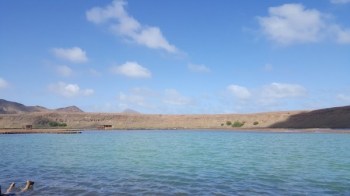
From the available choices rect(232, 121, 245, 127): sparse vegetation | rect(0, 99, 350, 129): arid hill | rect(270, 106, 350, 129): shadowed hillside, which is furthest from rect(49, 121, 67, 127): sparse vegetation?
rect(270, 106, 350, 129): shadowed hillside

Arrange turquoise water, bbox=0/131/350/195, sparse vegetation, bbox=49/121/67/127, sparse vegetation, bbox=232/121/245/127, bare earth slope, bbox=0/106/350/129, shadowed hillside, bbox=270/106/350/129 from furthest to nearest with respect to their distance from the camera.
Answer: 1. sparse vegetation, bbox=49/121/67/127
2. sparse vegetation, bbox=232/121/245/127
3. bare earth slope, bbox=0/106/350/129
4. shadowed hillside, bbox=270/106/350/129
5. turquoise water, bbox=0/131/350/195

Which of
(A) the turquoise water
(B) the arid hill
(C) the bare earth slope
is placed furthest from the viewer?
(B) the arid hill

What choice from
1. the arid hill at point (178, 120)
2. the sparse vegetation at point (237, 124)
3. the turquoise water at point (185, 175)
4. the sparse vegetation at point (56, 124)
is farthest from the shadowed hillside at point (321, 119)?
the turquoise water at point (185, 175)

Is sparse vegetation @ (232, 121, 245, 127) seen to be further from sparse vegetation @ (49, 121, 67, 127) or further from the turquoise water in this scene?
the turquoise water

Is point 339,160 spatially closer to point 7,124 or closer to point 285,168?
point 285,168

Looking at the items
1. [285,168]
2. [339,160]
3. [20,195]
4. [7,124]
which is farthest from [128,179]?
[7,124]

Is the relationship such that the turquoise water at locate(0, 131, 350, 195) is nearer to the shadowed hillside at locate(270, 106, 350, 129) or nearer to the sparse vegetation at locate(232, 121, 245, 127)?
the shadowed hillside at locate(270, 106, 350, 129)

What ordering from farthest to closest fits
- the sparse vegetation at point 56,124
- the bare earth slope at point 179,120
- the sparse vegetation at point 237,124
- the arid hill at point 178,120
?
the sparse vegetation at point 56,124, the sparse vegetation at point 237,124, the arid hill at point 178,120, the bare earth slope at point 179,120

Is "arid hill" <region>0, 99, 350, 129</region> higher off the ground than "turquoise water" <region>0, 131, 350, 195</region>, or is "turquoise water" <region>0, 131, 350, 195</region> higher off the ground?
"arid hill" <region>0, 99, 350, 129</region>

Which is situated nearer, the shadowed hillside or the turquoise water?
the turquoise water

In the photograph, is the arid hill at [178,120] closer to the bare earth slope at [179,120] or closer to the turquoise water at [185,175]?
the bare earth slope at [179,120]

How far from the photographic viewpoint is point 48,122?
149500 mm

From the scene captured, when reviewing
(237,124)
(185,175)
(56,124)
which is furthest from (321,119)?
(185,175)

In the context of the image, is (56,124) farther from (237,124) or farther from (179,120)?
(237,124)
